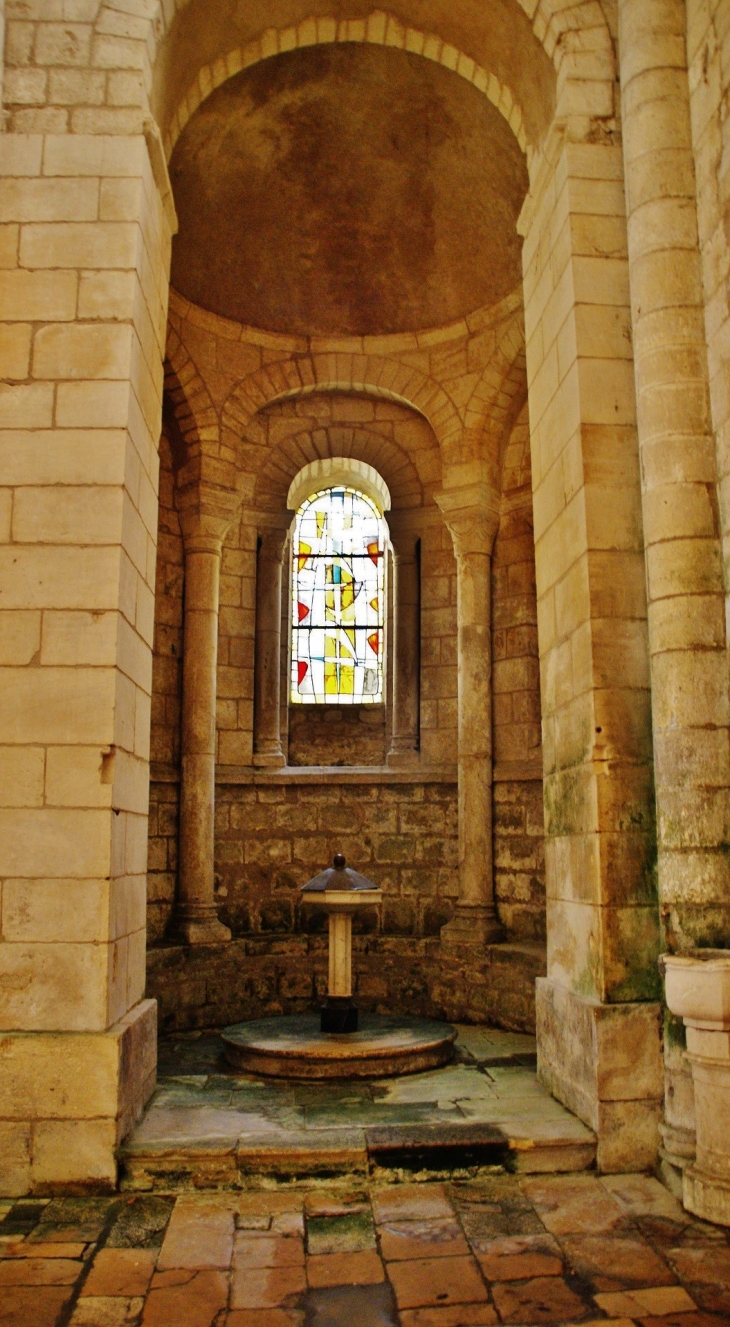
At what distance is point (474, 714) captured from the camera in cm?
739

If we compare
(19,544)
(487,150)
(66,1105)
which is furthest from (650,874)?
(487,150)

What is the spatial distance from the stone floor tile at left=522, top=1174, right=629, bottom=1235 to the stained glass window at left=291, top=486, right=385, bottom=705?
4922 mm

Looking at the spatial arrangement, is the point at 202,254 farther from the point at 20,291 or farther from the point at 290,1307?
the point at 290,1307

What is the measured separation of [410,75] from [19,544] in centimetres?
446

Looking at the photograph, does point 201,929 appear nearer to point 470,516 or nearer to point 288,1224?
point 470,516

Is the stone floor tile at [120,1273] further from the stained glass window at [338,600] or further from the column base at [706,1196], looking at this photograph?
the stained glass window at [338,600]

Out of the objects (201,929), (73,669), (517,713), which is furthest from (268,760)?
(73,669)

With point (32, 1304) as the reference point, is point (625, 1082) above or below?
above

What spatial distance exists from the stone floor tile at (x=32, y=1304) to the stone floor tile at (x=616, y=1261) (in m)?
1.54

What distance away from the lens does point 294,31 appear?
223 inches

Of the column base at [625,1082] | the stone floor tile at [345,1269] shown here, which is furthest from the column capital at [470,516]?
the stone floor tile at [345,1269]

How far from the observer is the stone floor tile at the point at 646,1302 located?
2.81 m

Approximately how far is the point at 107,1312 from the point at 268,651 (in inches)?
216

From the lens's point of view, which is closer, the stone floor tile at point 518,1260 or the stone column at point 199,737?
the stone floor tile at point 518,1260
